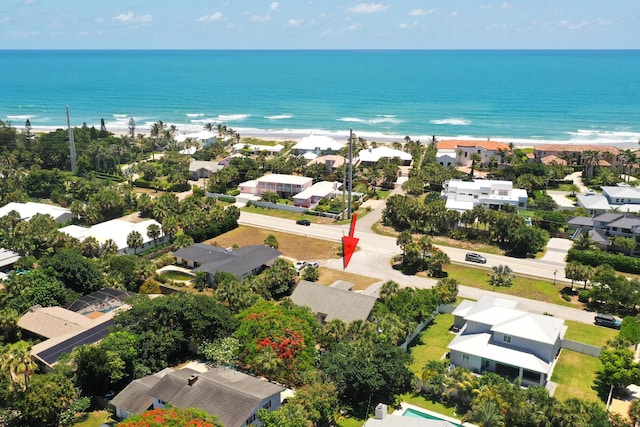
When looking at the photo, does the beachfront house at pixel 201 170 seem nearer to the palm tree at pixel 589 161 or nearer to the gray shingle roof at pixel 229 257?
the gray shingle roof at pixel 229 257

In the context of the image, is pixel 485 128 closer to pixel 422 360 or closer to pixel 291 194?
pixel 291 194

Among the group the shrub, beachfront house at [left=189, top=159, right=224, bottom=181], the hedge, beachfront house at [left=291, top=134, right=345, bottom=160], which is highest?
beachfront house at [left=291, top=134, right=345, bottom=160]

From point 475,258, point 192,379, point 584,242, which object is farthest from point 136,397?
point 584,242

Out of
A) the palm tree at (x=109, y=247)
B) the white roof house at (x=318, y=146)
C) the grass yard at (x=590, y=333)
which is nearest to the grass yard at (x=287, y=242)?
the palm tree at (x=109, y=247)

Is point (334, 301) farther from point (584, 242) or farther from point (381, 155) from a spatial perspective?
point (381, 155)

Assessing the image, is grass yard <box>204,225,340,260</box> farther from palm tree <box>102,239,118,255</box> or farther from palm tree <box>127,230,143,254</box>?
palm tree <box>102,239,118,255</box>

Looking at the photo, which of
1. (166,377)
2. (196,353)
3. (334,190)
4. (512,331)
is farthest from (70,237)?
(512,331)

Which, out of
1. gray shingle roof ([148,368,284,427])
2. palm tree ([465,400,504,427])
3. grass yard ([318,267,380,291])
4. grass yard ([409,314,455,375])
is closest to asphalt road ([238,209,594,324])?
grass yard ([318,267,380,291])
